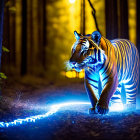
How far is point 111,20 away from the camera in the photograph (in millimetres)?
7910

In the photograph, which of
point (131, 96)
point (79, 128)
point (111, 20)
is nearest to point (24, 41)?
point (111, 20)

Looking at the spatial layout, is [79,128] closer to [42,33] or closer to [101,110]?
[101,110]

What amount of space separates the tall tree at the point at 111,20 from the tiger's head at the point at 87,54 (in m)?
3.13

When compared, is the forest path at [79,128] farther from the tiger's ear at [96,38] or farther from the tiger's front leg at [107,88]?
the tiger's ear at [96,38]

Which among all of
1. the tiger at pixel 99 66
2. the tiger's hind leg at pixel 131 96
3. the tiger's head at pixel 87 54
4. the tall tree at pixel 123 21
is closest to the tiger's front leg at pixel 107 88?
the tiger at pixel 99 66

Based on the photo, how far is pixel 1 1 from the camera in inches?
203

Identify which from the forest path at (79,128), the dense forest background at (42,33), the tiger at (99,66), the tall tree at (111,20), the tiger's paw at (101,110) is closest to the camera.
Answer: the forest path at (79,128)

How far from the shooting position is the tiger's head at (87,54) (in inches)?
183

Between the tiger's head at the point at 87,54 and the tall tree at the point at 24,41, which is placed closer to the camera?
the tiger's head at the point at 87,54

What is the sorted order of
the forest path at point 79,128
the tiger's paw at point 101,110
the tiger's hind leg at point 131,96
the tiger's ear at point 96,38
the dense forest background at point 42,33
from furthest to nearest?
1. the dense forest background at point 42,33
2. the tiger's hind leg at point 131,96
3. the tiger's ear at point 96,38
4. the tiger's paw at point 101,110
5. the forest path at point 79,128

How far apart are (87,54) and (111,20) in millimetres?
3638

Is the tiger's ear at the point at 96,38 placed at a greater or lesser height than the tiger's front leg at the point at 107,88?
greater

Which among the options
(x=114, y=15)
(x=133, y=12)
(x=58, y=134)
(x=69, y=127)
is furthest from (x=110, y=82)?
(x=133, y=12)

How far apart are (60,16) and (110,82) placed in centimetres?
1095
